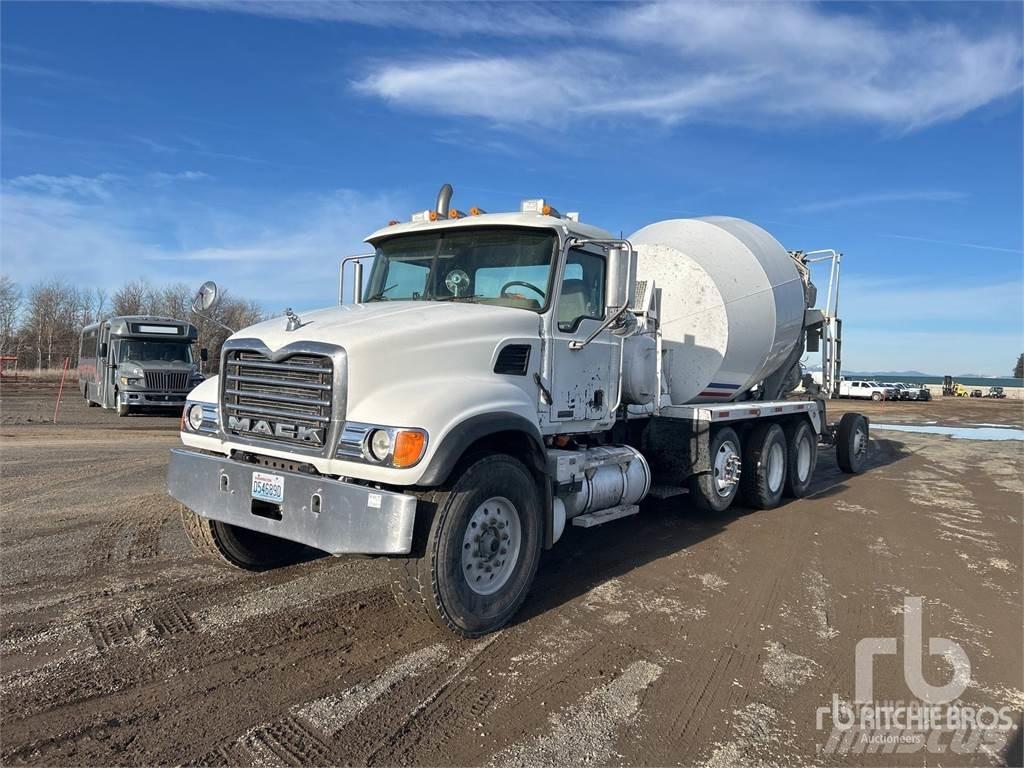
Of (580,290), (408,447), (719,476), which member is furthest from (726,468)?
(408,447)

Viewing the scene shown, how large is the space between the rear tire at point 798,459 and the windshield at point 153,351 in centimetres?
1762

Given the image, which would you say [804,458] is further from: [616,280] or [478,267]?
[478,267]

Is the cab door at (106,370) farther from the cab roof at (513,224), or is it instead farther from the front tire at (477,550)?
the front tire at (477,550)

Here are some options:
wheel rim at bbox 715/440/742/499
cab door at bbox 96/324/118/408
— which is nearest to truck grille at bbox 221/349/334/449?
wheel rim at bbox 715/440/742/499

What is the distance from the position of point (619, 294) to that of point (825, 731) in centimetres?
371

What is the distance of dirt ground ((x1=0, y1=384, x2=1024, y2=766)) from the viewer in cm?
329

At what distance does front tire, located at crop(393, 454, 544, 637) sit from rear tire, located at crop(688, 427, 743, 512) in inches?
132

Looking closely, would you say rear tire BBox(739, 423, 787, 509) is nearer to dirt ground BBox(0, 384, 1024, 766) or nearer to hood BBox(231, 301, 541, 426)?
dirt ground BBox(0, 384, 1024, 766)

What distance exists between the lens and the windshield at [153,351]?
20094 millimetres

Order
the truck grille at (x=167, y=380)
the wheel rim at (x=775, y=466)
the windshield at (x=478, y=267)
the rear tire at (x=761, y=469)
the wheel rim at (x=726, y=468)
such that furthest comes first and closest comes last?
the truck grille at (x=167, y=380)
the wheel rim at (x=775, y=466)
the rear tire at (x=761, y=469)
the wheel rim at (x=726, y=468)
the windshield at (x=478, y=267)

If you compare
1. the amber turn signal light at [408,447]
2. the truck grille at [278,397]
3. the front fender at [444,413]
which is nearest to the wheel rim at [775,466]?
the front fender at [444,413]

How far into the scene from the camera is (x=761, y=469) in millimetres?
8875

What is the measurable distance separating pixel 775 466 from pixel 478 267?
5654 millimetres

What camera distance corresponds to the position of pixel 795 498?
991 cm
